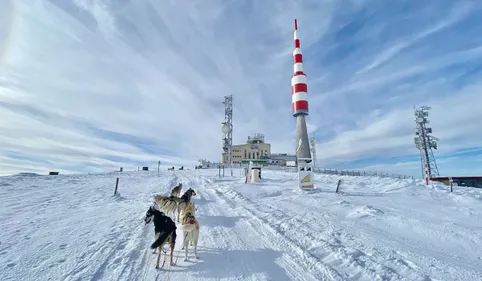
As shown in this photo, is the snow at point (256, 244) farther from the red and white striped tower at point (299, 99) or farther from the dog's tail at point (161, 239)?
the red and white striped tower at point (299, 99)

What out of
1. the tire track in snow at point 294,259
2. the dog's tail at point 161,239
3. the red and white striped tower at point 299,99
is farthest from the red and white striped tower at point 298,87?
the dog's tail at point 161,239

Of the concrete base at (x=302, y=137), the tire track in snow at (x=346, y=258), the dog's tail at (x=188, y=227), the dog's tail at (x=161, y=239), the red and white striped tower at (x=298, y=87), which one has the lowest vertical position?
the tire track in snow at (x=346, y=258)

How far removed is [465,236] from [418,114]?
51355 millimetres

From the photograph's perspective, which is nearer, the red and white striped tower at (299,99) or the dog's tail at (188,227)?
the dog's tail at (188,227)

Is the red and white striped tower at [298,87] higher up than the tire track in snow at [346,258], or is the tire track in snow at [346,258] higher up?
the red and white striped tower at [298,87]

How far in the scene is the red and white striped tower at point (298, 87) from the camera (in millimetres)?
36062

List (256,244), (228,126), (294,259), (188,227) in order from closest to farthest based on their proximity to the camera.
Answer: (188,227) < (294,259) < (256,244) < (228,126)

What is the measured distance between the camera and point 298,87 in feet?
119

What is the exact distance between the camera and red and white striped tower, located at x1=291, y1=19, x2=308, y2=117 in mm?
36062

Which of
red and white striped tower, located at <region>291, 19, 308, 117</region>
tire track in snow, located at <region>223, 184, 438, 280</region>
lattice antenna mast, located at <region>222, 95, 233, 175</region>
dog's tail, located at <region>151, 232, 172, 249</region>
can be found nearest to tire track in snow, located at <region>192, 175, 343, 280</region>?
tire track in snow, located at <region>223, 184, 438, 280</region>

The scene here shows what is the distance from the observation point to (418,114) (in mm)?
46281

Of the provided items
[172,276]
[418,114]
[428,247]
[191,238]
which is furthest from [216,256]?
[418,114]

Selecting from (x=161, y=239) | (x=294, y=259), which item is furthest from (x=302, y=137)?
(x=161, y=239)

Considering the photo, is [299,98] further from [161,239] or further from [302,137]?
[161,239]
